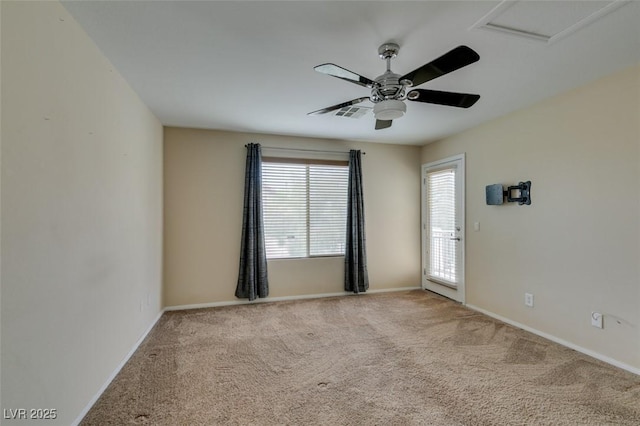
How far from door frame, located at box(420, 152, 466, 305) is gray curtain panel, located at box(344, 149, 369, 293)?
44.2 inches

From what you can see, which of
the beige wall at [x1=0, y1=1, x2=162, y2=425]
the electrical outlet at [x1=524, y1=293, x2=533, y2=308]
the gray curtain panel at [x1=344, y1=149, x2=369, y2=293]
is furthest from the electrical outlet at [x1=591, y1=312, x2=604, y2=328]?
the beige wall at [x1=0, y1=1, x2=162, y2=425]

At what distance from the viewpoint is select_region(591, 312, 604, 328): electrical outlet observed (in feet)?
8.35

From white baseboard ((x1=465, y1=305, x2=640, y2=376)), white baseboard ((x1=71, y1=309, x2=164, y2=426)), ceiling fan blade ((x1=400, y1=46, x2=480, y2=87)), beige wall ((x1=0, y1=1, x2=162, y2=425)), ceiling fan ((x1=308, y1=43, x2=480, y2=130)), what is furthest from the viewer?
white baseboard ((x1=465, y1=305, x2=640, y2=376))

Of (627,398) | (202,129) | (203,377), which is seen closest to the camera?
(627,398)

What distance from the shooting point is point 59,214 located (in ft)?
5.30

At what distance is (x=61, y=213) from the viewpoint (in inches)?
64.3

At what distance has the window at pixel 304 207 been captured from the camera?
4.30m

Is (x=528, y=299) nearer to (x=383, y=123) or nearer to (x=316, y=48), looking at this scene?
(x=383, y=123)

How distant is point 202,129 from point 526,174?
4.10 meters

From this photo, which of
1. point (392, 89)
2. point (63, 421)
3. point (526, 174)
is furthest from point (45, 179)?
point (526, 174)

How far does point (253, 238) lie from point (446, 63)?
3165mm

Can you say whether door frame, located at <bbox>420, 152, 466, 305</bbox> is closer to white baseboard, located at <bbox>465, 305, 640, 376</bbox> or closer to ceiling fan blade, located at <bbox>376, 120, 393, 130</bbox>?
white baseboard, located at <bbox>465, 305, 640, 376</bbox>

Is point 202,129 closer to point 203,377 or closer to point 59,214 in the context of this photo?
point 59,214

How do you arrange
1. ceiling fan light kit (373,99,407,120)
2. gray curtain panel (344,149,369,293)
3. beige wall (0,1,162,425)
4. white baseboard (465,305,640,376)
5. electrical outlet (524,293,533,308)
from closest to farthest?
beige wall (0,1,162,425) → ceiling fan light kit (373,99,407,120) → white baseboard (465,305,640,376) → electrical outlet (524,293,533,308) → gray curtain panel (344,149,369,293)
